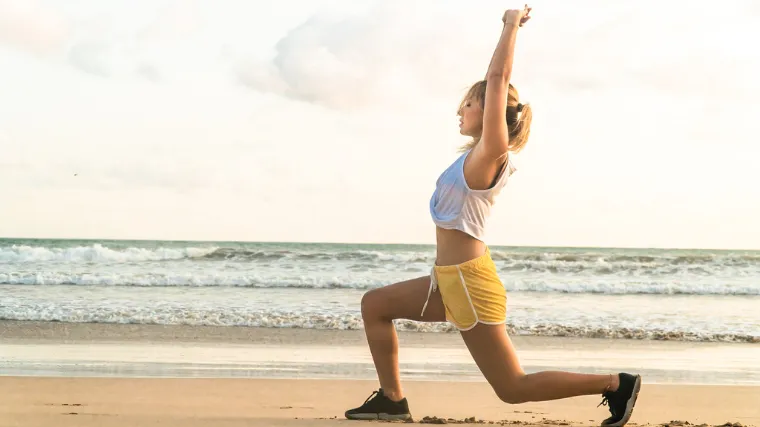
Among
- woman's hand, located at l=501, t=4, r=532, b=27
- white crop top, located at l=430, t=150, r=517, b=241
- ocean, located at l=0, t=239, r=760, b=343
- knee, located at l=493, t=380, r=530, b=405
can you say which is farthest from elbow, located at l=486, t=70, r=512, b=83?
ocean, located at l=0, t=239, r=760, b=343

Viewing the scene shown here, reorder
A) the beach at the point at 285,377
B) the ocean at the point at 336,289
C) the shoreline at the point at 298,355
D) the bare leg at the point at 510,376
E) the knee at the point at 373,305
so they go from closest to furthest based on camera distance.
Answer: the bare leg at the point at 510,376
the knee at the point at 373,305
the beach at the point at 285,377
the shoreline at the point at 298,355
the ocean at the point at 336,289

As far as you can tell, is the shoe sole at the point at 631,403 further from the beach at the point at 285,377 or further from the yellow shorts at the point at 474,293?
the beach at the point at 285,377

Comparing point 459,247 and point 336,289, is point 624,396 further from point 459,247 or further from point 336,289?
point 336,289

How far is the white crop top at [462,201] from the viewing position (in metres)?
3.51

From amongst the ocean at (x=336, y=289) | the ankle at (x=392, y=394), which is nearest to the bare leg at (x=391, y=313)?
the ankle at (x=392, y=394)

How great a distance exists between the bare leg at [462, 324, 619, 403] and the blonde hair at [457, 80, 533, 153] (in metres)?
0.80

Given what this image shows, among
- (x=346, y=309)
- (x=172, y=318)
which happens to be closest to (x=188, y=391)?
(x=172, y=318)

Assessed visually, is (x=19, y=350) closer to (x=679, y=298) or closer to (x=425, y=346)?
(x=425, y=346)

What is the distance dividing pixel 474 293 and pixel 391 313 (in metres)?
0.49

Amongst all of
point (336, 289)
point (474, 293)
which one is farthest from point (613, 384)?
point (336, 289)

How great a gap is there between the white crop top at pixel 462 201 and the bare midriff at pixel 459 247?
0.10 ft

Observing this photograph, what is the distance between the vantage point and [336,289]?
15930mm

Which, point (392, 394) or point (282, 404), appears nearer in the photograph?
point (392, 394)

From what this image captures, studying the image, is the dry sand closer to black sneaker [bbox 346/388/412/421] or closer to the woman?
black sneaker [bbox 346/388/412/421]
